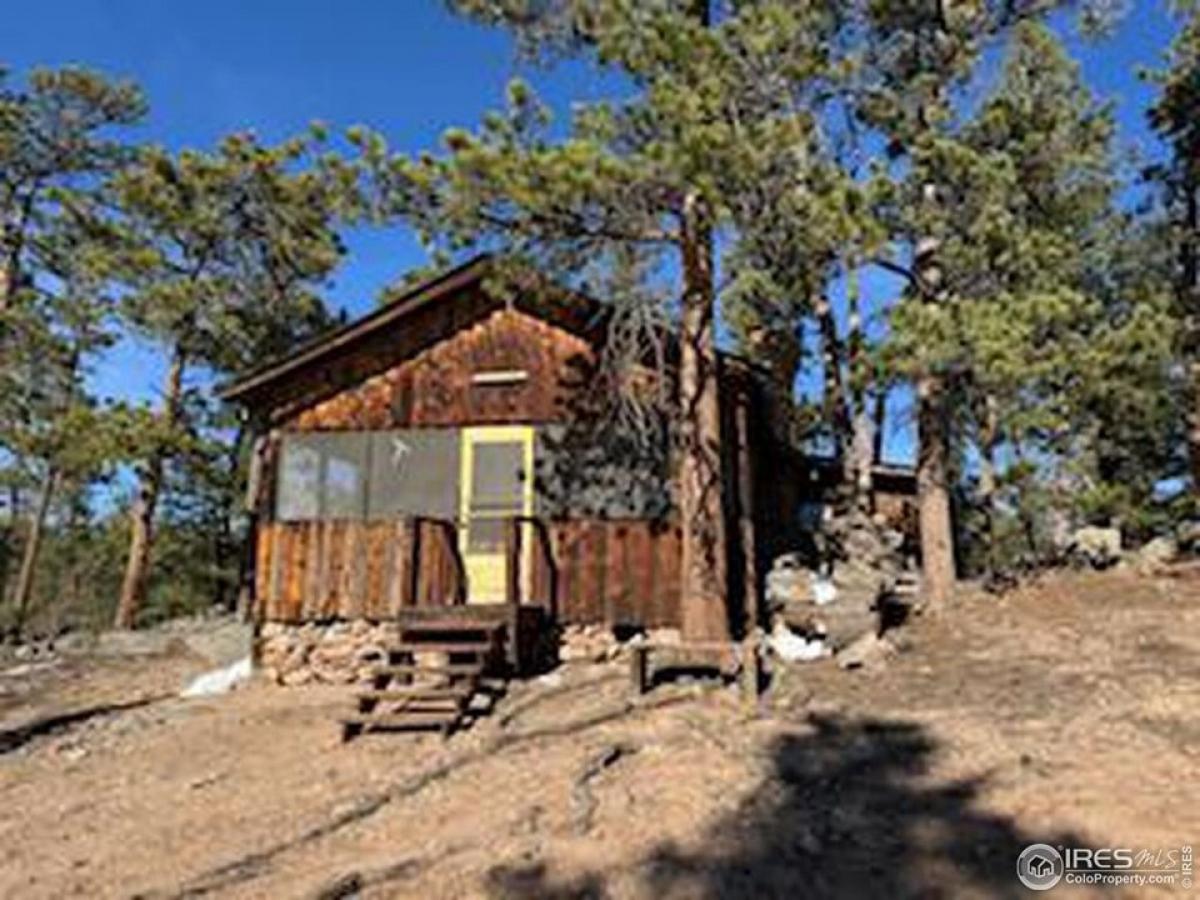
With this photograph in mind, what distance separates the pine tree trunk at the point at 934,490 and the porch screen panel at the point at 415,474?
6.35 m

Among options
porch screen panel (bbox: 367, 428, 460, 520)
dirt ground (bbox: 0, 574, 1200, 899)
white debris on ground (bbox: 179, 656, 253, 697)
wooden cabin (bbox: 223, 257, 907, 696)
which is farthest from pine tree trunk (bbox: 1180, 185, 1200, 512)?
white debris on ground (bbox: 179, 656, 253, 697)

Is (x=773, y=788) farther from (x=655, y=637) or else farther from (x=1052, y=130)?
(x=1052, y=130)

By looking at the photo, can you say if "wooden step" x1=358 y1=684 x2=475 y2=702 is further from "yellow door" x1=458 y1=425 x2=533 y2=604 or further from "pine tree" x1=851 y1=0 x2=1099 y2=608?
"pine tree" x1=851 y1=0 x2=1099 y2=608

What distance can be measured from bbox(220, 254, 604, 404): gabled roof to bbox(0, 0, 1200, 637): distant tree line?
1.35m

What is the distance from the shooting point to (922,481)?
14.8 meters

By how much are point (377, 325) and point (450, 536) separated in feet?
10.5

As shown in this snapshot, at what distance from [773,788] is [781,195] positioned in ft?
19.8

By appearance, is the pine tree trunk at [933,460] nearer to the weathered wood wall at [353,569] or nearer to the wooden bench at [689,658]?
the wooden bench at [689,658]

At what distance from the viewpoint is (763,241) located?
37.6ft

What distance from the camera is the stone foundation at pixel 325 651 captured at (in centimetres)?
1418

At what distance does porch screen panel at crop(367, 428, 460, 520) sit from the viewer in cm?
1454

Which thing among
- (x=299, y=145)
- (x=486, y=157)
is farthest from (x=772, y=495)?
(x=299, y=145)

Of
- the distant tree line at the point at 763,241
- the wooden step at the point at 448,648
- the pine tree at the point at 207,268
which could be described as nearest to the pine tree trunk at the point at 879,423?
the distant tree line at the point at 763,241

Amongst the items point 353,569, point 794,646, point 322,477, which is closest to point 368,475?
point 322,477
